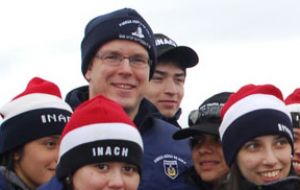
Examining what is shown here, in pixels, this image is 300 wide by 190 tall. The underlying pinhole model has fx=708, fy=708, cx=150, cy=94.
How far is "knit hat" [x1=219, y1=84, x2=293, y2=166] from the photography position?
4.61 m

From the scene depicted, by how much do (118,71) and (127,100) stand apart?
0.22 m

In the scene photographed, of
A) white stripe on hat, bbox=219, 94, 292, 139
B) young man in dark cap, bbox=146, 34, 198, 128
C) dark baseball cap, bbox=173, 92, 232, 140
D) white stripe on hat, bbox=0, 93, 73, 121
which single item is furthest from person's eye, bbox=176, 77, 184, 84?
white stripe on hat, bbox=219, 94, 292, 139

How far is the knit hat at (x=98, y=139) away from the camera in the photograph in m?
4.15

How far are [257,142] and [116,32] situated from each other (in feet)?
4.19

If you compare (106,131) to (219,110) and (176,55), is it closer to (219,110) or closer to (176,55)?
(219,110)

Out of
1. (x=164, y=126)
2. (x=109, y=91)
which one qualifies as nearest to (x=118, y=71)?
(x=109, y=91)

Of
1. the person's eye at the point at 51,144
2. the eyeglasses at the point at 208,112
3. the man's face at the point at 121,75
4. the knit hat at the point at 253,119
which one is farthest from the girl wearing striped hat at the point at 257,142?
the person's eye at the point at 51,144

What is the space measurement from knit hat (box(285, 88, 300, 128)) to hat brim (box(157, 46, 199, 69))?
1045 millimetres

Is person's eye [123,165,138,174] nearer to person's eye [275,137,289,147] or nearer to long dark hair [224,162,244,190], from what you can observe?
long dark hair [224,162,244,190]

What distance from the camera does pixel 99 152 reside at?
4.14 meters

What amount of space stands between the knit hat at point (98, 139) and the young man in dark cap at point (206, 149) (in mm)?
897

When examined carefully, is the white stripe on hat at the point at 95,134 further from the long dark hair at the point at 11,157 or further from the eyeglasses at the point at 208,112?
the eyeglasses at the point at 208,112

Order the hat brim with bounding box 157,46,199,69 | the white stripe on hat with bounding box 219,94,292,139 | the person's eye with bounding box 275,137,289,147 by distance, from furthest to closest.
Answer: the hat brim with bounding box 157,46,199,69, the white stripe on hat with bounding box 219,94,292,139, the person's eye with bounding box 275,137,289,147

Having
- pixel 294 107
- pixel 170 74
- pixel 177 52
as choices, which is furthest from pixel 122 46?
pixel 294 107
